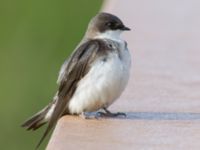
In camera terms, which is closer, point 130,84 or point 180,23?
point 130,84

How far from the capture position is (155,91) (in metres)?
6.27

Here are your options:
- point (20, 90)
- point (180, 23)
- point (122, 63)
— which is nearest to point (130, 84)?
point (122, 63)

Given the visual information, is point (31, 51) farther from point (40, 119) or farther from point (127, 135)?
point (127, 135)

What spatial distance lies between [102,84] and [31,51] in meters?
→ 6.91

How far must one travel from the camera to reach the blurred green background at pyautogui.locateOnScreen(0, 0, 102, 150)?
11508 mm

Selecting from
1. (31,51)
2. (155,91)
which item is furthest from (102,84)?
(31,51)

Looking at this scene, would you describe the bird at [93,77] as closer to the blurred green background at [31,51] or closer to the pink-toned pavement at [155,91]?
the pink-toned pavement at [155,91]

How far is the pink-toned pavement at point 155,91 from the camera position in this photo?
5230 millimetres

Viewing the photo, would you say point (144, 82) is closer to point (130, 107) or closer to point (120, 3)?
point (130, 107)

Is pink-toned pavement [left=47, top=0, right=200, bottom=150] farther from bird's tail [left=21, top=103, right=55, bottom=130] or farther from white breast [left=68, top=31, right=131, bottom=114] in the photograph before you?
bird's tail [left=21, top=103, right=55, bottom=130]

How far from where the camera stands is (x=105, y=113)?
6.38 m

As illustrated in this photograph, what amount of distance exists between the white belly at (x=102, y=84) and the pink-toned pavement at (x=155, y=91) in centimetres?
7

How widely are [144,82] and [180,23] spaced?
1873mm

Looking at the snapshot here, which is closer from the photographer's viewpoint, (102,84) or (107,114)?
(107,114)
